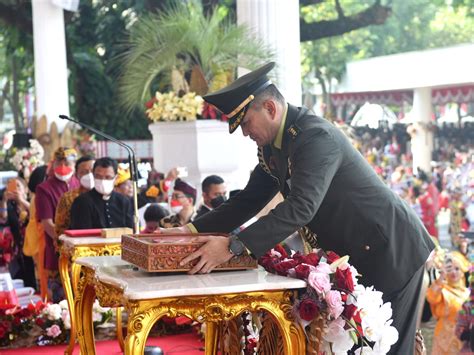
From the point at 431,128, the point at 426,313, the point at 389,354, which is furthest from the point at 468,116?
the point at 389,354

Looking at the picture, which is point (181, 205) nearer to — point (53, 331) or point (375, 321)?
point (53, 331)

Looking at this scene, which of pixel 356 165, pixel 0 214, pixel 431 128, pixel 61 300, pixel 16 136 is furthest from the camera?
pixel 431 128

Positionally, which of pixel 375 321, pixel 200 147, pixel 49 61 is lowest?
pixel 375 321

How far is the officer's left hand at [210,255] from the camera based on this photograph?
11.1 ft

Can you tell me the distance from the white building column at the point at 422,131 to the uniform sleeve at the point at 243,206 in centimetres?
1358

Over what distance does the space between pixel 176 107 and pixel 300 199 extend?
489cm

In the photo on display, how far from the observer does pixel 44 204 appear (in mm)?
A: 8031

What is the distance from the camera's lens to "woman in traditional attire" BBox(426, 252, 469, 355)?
7125 mm

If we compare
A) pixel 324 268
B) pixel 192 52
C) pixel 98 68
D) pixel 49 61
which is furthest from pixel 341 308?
pixel 98 68

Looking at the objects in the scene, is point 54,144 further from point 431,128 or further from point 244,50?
point 431,128

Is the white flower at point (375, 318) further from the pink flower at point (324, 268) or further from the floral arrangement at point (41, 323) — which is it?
the floral arrangement at point (41, 323)

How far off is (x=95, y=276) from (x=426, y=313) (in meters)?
5.88

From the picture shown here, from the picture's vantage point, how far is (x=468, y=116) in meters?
19.1

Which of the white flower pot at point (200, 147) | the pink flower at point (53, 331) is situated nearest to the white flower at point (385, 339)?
the pink flower at point (53, 331)
